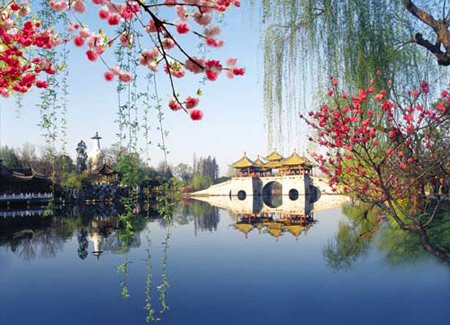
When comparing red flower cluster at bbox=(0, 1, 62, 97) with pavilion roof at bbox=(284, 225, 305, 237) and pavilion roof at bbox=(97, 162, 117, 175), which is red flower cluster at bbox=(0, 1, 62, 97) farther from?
pavilion roof at bbox=(97, 162, 117, 175)

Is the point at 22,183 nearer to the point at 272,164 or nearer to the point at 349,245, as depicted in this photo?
the point at 349,245

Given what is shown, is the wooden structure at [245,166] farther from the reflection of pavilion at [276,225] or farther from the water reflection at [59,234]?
the water reflection at [59,234]

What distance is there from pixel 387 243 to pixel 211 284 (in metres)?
5.34

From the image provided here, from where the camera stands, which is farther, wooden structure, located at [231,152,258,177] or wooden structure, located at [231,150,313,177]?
wooden structure, located at [231,152,258,177]

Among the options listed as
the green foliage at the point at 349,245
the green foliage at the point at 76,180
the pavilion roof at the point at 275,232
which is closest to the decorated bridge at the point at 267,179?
the green foliage at the point at 76,180

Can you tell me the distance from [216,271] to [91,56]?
7725mm

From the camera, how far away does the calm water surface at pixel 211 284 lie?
229 inches

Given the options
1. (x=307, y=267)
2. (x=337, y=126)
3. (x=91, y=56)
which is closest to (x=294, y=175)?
(x=307, y=267)

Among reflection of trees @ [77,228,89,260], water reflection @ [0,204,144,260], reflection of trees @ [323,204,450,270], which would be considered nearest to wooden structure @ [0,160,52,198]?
→ water reflection @ [0,204,144,260]

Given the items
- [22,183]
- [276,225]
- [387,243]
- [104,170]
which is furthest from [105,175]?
[387,243]

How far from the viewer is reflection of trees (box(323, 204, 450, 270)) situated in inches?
322

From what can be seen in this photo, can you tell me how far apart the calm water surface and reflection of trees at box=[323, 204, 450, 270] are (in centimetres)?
21

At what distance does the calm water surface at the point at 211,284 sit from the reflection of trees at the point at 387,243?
0.69ft

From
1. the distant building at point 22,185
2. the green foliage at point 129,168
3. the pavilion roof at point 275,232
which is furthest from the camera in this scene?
the distant building at point 22,185
